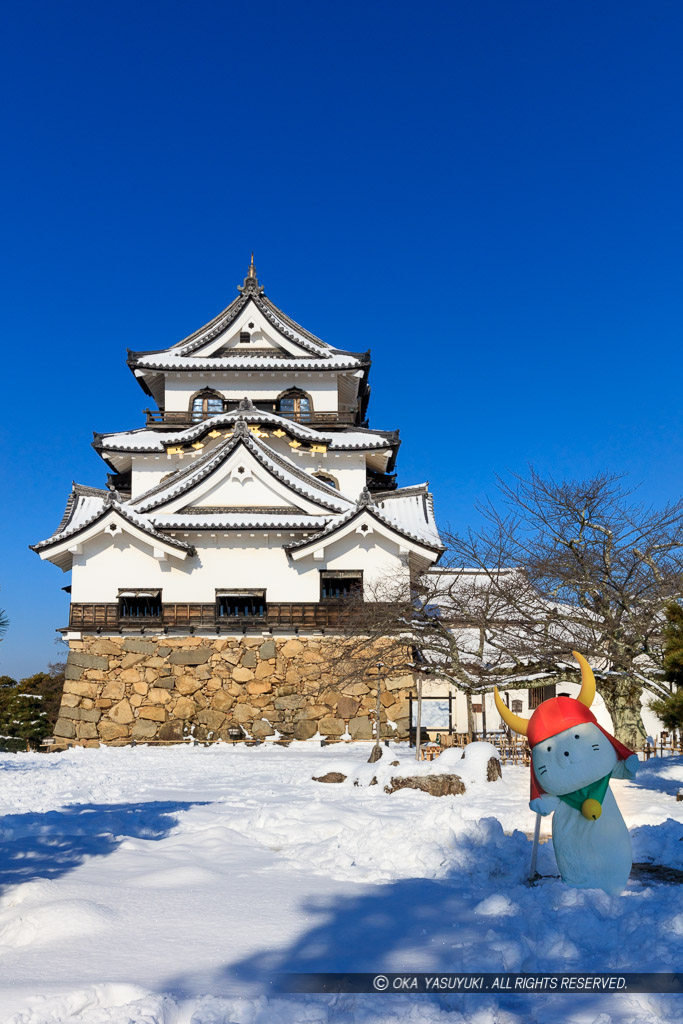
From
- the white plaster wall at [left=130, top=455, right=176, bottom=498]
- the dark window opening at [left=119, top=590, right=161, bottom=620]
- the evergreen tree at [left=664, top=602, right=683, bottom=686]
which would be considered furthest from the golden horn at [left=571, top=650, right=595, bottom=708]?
the white plaster wall at [left=130, top=455, right=176, bottom=498]

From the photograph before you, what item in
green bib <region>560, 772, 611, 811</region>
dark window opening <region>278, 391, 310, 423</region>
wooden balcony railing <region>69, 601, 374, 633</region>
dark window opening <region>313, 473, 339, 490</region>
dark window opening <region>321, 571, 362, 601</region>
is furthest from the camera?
dark window opening <region>278, 391, 310, 423</region>

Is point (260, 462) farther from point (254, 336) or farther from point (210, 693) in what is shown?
point (254, 336)

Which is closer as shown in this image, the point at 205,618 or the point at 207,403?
the point at 205,618

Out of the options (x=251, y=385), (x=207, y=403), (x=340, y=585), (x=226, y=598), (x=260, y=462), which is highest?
(x=251, y=385)

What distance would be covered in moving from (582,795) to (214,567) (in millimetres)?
16386

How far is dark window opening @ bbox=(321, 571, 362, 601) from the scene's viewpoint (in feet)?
69.7

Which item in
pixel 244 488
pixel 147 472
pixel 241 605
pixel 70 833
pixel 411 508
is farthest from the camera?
pixel 147 472

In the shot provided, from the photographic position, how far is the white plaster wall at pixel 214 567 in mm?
21250

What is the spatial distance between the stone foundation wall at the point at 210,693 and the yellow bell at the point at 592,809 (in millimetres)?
14807

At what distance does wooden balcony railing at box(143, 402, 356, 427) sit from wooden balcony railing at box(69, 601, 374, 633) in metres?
7.49

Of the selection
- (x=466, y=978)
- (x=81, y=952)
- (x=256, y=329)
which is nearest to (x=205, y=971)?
(x=81, y=952)

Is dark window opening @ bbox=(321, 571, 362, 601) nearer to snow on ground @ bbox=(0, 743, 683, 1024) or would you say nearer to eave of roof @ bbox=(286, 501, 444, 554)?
eave of roof @ bbox=(286, 501, 444, 554)

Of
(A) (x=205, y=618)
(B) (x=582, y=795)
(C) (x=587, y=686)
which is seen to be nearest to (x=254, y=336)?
(A) (x=205, y=618)

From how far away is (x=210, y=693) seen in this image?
68.2ft
